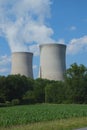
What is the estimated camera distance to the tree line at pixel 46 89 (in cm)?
6147

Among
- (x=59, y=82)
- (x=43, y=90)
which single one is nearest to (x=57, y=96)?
(x=59, y=82)

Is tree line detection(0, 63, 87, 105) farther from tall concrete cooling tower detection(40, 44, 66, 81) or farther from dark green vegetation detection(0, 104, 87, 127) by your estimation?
dark green vegetation detection(0, 104, 87, 127)

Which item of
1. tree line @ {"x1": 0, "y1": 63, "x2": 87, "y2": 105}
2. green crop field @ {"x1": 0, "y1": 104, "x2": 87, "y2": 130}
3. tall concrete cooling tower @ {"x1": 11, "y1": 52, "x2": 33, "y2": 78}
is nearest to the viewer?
green crop field @ {"x1": 0, "y1": 104, "x2": 87, "y2": 130}

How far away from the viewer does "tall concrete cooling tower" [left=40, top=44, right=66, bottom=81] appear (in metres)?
60.5

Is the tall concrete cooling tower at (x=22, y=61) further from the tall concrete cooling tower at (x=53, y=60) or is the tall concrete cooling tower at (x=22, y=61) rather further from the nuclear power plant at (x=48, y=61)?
the tall concrete cooling tower at (x=53, y=60)

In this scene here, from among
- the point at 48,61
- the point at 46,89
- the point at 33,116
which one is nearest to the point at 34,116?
the point at 33,116

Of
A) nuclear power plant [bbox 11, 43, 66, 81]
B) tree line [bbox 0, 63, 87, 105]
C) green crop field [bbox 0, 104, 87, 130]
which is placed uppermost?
nuclear power plant [bbox 11, 43, 66, 81]

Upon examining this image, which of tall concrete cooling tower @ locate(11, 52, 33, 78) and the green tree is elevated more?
tall concrete cooling tower @ locate(11, 52, 33, 78)

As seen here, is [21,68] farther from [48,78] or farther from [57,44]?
[57,44]

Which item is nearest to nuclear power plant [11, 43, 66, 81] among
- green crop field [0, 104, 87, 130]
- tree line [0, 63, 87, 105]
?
tree line [0, 63, 87, 105]

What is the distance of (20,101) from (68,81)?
12298mm

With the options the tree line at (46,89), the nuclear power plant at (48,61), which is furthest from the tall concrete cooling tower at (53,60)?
the tree line at (46,89)

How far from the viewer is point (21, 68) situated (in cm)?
6869

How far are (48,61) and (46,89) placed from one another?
7.53 meters
